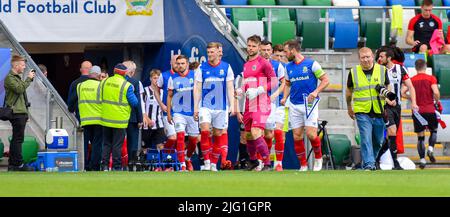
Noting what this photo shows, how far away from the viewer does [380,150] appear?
80.0 feet

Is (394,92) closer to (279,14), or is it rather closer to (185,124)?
(185,124)

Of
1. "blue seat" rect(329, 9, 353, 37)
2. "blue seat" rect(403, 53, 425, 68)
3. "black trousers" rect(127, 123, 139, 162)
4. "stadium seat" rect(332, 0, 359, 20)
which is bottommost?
"black trousers" rect(127, 123, 139, 162)

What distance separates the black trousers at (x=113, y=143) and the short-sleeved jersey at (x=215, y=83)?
4.87ft

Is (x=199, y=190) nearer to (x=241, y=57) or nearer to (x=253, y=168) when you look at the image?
(x=253, y=168)

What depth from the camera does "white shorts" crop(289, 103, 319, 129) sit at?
23.8m

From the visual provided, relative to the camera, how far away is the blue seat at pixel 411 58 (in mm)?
30016

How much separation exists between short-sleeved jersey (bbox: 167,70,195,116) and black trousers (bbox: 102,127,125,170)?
1.86 m

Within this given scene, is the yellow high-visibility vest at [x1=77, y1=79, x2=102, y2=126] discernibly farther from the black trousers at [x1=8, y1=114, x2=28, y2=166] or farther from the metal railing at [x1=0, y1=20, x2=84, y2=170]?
the metal railing at [x1=0, y1=20, x2=84, y2=170]

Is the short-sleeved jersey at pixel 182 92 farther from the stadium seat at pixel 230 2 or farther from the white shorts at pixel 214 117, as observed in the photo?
the stadium seat at pixel 230 2

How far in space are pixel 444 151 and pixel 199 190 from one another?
13675 mm

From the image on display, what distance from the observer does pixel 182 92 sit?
27109mm

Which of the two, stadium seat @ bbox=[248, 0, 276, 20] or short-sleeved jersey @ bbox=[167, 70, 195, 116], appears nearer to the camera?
short-sleeved jersey @ bbox=[167, 70, 195, 116]

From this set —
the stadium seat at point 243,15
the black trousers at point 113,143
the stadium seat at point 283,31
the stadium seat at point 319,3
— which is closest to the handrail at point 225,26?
the stadium seat at point 243,15

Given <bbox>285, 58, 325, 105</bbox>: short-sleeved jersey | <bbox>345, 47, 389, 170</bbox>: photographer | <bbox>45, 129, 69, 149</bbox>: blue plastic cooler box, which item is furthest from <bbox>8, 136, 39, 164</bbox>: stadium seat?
<bbox>345, 47, 389, 170</bbox>: photographer
